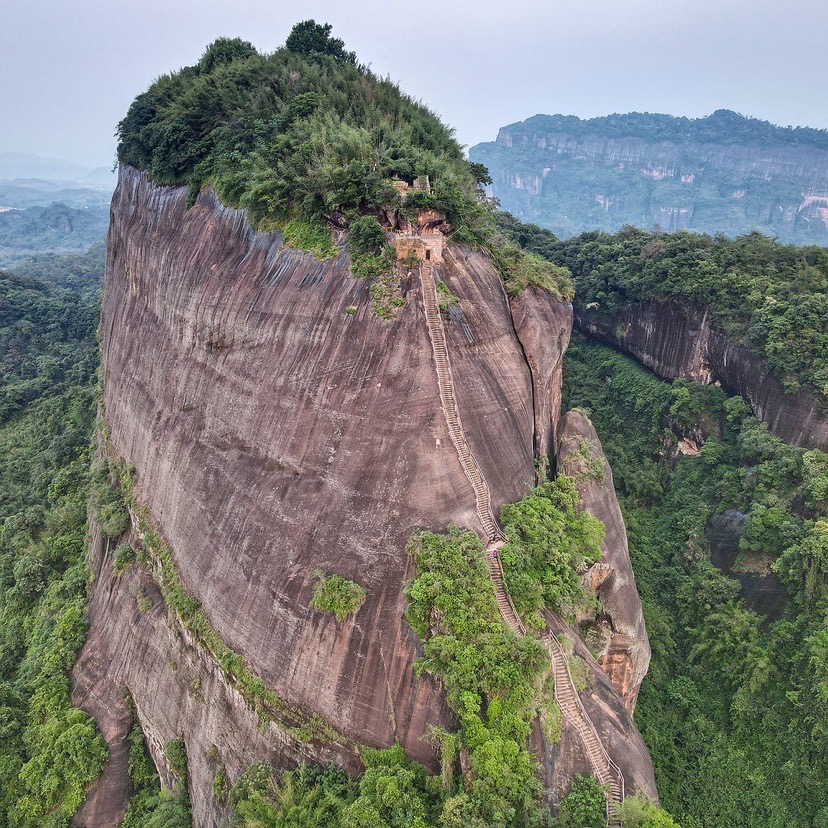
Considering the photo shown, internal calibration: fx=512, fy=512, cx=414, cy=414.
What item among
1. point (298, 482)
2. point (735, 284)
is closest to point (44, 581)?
point (298, 482)

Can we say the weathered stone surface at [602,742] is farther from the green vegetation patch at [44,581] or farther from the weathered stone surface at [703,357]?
the weathered stone surface at [703,357]

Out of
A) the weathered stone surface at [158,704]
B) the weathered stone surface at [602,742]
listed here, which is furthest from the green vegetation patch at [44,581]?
the weathered stone surface at [602,742]

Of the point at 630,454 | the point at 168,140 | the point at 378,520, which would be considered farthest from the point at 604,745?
the point at 168,140

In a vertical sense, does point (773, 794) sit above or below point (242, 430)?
below

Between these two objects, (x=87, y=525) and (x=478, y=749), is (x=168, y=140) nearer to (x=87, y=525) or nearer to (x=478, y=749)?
(x=87, y=525)

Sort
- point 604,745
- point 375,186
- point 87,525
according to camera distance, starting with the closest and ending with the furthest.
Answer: point 604,745, point 375,186, point 87,525

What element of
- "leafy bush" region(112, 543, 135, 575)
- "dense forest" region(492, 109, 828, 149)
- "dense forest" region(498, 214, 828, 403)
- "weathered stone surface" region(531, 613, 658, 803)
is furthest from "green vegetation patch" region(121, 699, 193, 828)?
"dense forest" region(492, 109, 828, 149)
